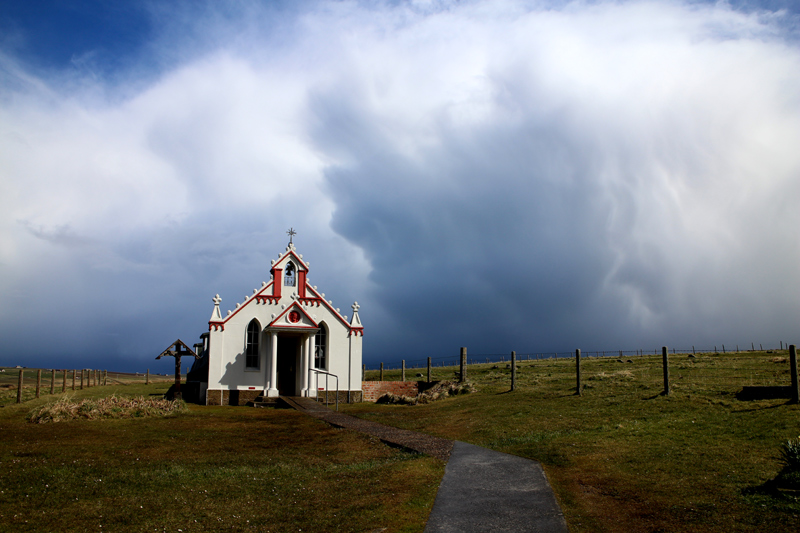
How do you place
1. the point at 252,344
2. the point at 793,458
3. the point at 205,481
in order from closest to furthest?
1. the point at 793,458
2. the point at 205,481
3. the point at 252,344

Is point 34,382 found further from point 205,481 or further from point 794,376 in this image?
point 794,376

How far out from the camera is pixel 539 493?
33.1 ft

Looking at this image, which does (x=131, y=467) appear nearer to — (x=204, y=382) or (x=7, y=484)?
(x=7, y=484)

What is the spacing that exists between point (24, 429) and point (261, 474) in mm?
11560

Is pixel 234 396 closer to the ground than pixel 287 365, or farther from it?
closer to the ground

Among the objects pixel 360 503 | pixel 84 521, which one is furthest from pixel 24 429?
pixel 360 503

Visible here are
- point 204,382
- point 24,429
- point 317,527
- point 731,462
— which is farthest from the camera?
point 204,382

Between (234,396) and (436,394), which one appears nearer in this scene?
(436,394)

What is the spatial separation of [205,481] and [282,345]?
25702mm

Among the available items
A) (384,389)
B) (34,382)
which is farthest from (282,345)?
(34,382)

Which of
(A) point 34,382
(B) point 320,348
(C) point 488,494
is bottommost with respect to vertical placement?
(A) point 34,382

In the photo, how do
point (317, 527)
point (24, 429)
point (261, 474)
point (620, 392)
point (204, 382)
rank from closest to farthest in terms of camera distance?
point (317, 527)
point (261, 474)
point (24, 429)
point (620, 392)
point (204, 382)

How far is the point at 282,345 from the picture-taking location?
36906 millimetres

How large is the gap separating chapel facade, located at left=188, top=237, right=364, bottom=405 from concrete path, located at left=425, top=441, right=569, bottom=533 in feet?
67.3
